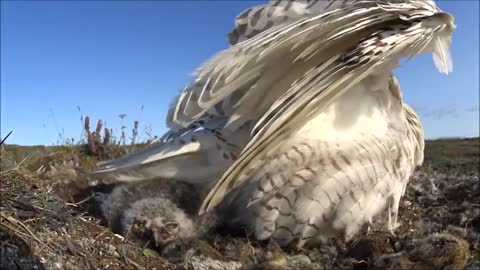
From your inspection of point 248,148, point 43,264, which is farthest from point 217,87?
point 43,264

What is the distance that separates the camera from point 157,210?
147 inches

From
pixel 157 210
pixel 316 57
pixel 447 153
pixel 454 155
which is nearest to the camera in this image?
pixel 316 57

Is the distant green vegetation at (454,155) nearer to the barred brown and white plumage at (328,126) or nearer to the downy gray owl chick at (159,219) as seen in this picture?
the barred brown and white plumage at (328,126)

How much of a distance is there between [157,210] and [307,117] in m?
1.15

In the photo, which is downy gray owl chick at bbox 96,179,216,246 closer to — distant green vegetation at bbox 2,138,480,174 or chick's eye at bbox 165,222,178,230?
chick's eye at bbox 165,222,178,230

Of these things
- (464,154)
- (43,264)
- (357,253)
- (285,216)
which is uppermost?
(43,264)

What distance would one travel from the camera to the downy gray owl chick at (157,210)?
3.58 meters

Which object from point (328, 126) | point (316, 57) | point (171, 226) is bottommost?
point (171, 226)

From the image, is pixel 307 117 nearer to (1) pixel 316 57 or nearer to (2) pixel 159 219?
(1) pixel 316 57

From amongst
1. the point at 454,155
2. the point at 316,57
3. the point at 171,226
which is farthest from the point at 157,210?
the point at 454,155

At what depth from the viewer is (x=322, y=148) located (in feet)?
12.1

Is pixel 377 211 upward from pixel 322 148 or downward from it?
downward

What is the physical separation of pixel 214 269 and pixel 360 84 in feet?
5.41

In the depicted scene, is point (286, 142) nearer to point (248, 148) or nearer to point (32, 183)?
point (248, 148)
